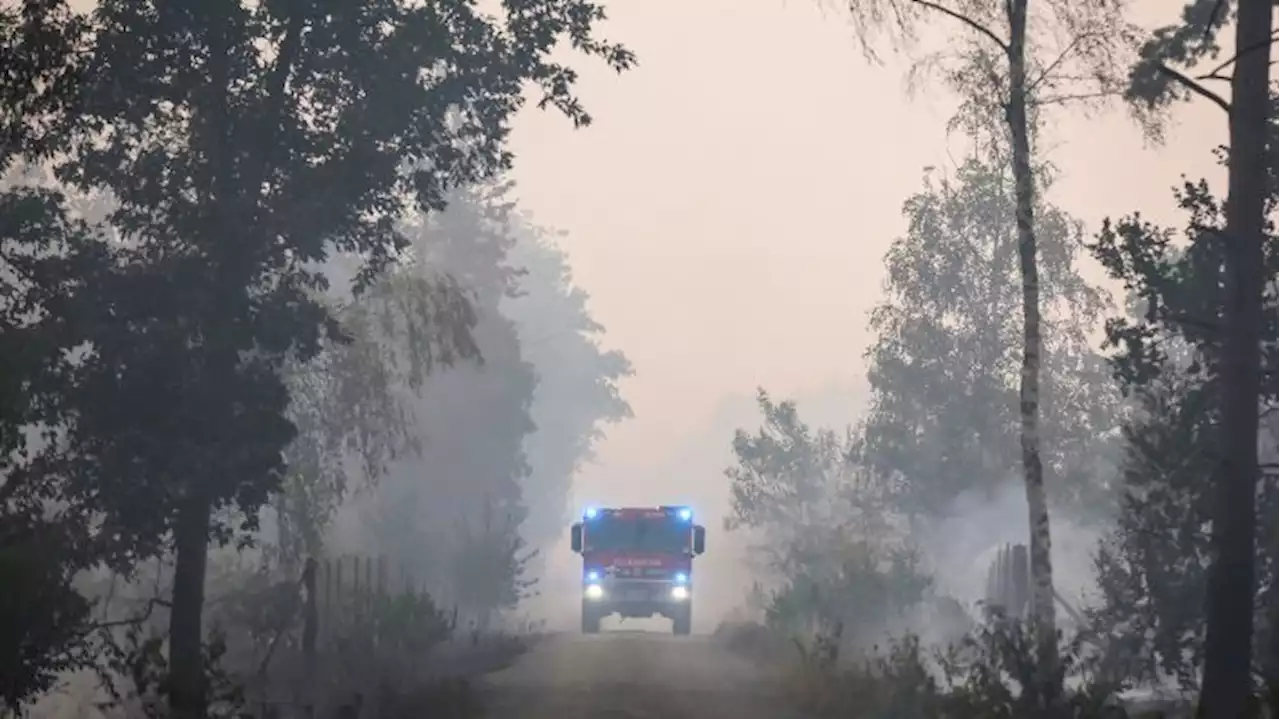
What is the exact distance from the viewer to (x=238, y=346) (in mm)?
20016

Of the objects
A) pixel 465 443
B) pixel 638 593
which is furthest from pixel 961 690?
pixel 465 443

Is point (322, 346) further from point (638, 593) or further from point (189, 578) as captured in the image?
point (638, 593)

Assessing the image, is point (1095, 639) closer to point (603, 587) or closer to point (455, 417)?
point (603, 587)

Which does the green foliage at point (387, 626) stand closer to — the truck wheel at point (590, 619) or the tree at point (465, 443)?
the truck wheel at point (590, 619)

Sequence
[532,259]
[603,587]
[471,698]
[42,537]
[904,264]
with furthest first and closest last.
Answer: [532,259], [904,264], [603,587], [471,698], [42,537]

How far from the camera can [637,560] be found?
1663 inches

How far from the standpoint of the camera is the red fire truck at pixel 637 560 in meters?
42.3

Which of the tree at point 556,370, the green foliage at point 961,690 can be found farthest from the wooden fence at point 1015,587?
the tree at point 556,370

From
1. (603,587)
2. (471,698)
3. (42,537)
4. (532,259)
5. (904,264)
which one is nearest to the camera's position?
(42,537)

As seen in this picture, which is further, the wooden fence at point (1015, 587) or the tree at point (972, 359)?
the tree at point (972, 359)

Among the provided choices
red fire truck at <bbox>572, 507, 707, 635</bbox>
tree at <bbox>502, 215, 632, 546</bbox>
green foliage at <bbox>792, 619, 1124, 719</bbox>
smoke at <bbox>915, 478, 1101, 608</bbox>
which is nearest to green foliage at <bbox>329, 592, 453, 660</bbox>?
green foliage at <bbox>792, 619, 1124, 719</bbox>

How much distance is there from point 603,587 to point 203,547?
22.8 meters

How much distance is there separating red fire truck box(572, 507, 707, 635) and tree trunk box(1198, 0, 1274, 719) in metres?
27.8

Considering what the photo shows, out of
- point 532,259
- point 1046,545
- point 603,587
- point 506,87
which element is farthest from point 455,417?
point 532,259
